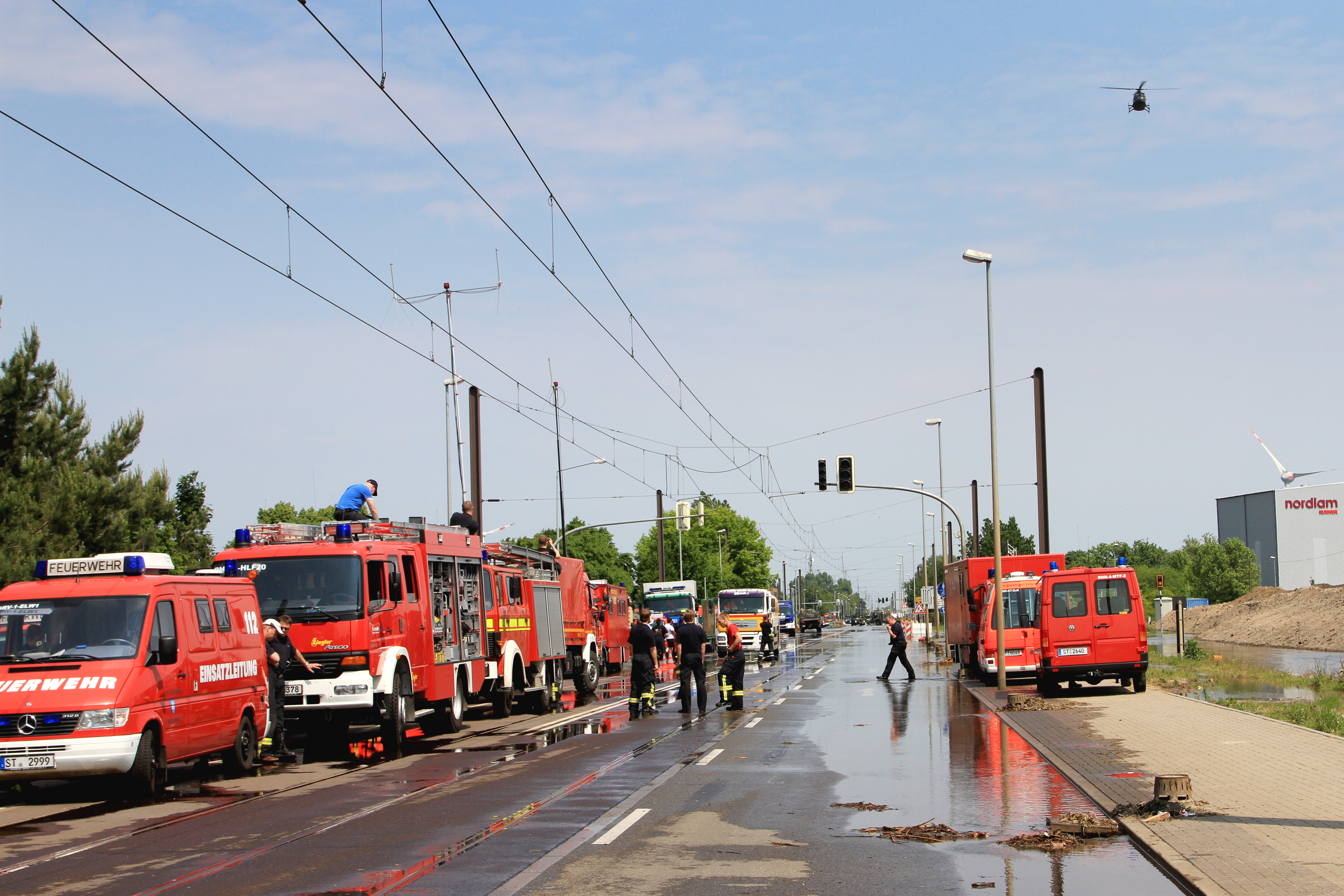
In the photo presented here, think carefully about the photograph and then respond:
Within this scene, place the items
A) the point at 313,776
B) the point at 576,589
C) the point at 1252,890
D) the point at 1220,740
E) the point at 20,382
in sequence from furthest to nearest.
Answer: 1. the point at 20,382
2. the point at 576,589
3. the point at 1220,740
4. the point at 313,776
5. the point at 1252,890

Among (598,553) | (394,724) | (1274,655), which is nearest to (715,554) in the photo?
(598,553)

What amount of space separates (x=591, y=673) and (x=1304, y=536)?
108098 mm

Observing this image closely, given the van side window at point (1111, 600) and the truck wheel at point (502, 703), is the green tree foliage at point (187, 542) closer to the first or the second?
the truck wheel at point (502, 703)

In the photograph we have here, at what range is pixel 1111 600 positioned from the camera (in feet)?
85.1

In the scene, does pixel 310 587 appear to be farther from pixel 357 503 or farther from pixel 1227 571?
pixel 1227 571

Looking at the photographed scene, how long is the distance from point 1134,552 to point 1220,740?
16517 cm

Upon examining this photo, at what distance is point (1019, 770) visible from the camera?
13930 mm

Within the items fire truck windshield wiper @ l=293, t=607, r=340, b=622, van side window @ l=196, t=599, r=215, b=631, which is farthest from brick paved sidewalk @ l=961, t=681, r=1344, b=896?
van side window @ l=196, t=599, r=215, b=631

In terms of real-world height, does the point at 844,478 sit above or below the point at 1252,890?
above

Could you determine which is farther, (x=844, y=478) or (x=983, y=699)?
(x=844, y=478)

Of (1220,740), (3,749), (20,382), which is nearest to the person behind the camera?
(3,749)

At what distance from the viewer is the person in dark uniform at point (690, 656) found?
78.3 ft

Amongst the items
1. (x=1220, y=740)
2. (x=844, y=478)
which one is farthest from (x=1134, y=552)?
(x=1220, y=740)

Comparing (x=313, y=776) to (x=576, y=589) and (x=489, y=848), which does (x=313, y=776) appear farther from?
(x=576, y=589)
